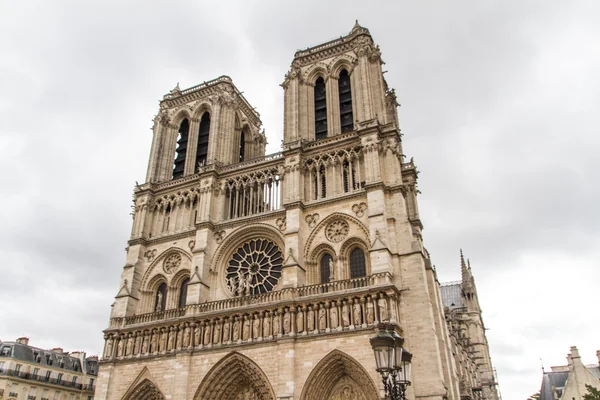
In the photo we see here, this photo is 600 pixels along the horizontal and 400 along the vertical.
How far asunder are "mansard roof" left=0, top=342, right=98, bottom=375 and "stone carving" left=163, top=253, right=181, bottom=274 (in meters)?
13.2

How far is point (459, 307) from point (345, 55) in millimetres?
28066

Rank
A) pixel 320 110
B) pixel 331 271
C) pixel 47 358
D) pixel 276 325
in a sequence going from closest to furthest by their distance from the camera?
pixel 276 325 → pixel 331 271 → pixel 320 110 → pixel 47 358

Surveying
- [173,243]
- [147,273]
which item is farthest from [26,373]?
[173,243]

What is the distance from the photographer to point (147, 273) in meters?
26.2

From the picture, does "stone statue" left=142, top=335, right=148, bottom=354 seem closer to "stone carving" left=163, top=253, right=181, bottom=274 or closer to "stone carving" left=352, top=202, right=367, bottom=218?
"stone carving" left=163, top=253, right=181, bottom=274

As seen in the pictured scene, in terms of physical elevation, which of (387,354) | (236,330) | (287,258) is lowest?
(387,354)

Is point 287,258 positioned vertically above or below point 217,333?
above

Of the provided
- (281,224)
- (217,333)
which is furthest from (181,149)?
(217,333)

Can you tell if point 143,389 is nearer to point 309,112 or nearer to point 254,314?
point 254,314

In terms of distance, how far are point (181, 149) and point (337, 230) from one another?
13.0 metres

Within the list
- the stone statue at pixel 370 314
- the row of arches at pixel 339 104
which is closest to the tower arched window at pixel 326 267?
the stone statue at pixel 370 314

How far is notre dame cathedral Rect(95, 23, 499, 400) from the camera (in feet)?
63.3

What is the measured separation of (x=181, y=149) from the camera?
30.8 meters

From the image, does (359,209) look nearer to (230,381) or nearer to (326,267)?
(326,267)
